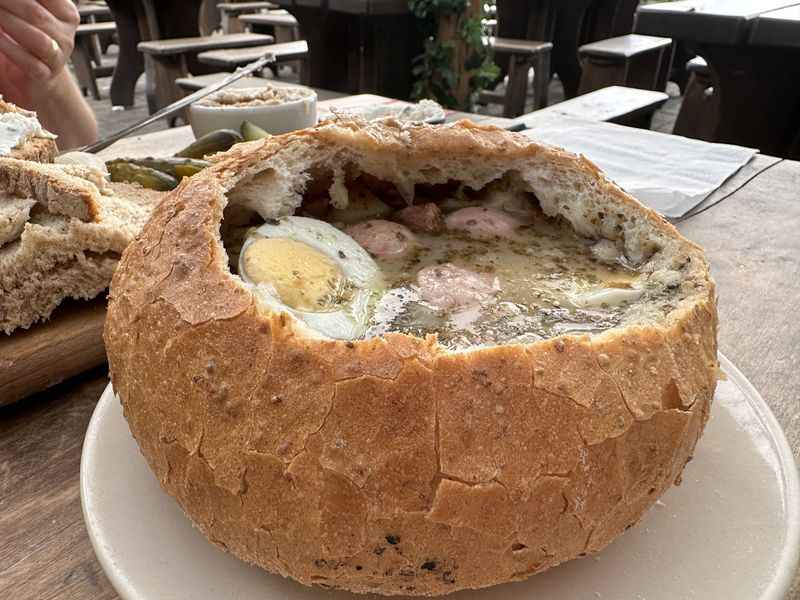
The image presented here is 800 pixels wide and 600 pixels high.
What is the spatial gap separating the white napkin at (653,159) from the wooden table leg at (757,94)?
5.60 feet

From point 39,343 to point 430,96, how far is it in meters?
4.11

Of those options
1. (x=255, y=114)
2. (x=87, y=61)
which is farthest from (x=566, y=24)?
(x=255, y=114)

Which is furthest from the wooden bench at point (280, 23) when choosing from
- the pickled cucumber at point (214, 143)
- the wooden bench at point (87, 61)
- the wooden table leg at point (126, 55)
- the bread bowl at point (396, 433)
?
the bread bowl at point (396, 433)

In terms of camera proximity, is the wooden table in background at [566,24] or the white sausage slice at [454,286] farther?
the wooden table in background at [566,24]

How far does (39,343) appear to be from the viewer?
3.09 ft

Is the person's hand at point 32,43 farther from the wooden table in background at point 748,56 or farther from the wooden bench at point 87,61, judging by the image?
the wooden bench at point 87,61

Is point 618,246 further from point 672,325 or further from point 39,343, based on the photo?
point 39,343

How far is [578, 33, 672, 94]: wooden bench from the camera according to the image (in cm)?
459

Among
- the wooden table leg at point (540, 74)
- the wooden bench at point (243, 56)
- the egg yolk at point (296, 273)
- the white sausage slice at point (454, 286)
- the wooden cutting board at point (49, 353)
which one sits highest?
the egg yolk at point (296, 273)

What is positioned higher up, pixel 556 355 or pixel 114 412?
pixel 556 355

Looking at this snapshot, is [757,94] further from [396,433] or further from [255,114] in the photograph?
[396,433]

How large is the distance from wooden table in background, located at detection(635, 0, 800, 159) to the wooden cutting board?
320 cm

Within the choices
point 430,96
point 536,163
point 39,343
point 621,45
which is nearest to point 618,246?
point 536,163

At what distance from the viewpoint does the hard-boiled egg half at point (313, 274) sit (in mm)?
696
